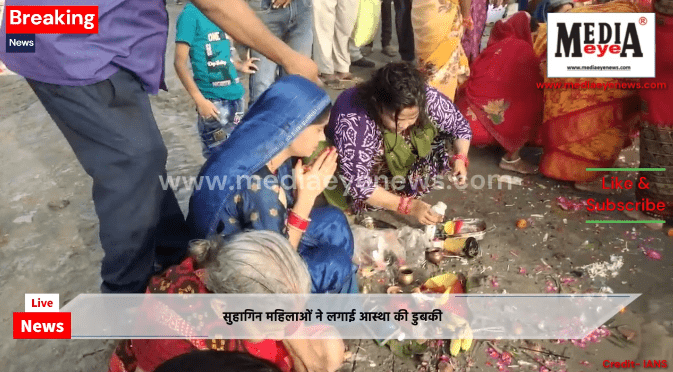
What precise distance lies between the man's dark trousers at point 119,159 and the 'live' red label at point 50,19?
189mm

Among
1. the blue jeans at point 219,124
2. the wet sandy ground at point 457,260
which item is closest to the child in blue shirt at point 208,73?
the blue jeans at point 219,124

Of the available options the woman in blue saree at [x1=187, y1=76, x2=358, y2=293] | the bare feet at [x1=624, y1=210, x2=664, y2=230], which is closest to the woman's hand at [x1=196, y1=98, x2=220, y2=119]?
the woman in blue saree at [x1=187, y1=76, x2=358, y2=293]

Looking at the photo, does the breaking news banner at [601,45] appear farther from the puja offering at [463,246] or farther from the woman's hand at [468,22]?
the puja offering at [463,246]

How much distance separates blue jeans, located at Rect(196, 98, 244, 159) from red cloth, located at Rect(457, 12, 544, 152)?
1536 millimetres

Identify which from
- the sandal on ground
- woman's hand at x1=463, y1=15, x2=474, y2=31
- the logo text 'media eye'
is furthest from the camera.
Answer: woman's hand at x1=463, y1=15, x2=474, y2=31

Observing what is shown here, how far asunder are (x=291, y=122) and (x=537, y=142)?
6.91 ft

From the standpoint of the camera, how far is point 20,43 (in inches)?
69.4

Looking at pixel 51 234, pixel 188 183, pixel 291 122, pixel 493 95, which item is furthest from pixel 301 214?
pixel 493 95

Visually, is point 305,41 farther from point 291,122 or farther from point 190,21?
point 291,122

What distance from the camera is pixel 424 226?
3.04 metres

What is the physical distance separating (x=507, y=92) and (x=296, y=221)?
193 cm

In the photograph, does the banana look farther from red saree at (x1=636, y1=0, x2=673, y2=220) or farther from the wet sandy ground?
red saree at (x1=636, y1=0, x2=673, y2=220)

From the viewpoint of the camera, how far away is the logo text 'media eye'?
9.48ft

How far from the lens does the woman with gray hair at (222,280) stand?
1510 mm
